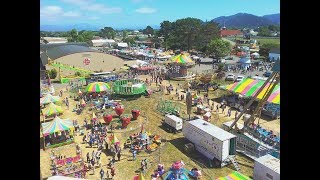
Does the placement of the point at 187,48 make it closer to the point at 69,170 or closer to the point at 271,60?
the point at 271,60

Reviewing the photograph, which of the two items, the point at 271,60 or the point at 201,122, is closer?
the point at 201,122

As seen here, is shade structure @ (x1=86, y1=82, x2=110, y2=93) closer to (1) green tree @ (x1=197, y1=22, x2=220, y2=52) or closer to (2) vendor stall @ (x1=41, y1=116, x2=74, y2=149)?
(2) vendor stall @ (x1=41, y1=116, x2=74, y2=149)

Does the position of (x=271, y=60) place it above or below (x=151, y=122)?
above

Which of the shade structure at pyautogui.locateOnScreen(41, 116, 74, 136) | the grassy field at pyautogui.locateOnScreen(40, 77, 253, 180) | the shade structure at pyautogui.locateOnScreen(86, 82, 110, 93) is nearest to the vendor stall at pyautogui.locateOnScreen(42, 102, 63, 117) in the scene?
the grassy field at pyautogui.locateOnScreen(40, 77, 253, 180)

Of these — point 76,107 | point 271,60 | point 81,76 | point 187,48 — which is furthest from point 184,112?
point 187,48

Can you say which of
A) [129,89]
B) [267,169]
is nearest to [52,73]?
[129,89]

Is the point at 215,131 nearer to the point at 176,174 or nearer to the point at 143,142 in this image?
the point at 176,174
